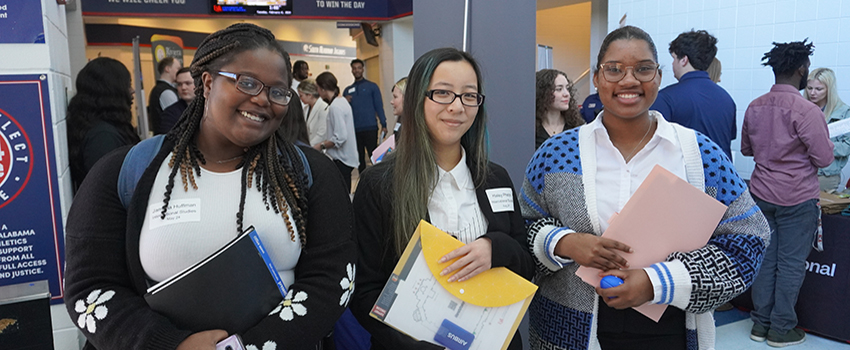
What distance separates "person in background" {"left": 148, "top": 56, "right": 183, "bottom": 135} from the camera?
4.17 meters

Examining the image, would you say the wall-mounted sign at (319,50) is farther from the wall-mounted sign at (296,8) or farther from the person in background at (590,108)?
the person in background at (590,108)

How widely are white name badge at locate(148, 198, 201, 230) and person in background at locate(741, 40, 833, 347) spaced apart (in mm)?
3316

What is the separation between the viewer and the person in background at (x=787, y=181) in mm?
3131

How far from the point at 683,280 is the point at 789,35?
4.75m

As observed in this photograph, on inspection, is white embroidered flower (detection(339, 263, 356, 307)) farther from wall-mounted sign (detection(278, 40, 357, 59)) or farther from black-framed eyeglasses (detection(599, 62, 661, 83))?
wall-mounted sign (detection(278, 40, 357, 59))

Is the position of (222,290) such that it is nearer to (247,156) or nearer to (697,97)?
(247,156)

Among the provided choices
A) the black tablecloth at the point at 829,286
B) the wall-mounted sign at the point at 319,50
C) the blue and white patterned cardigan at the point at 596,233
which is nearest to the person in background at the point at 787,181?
the black tablecloth at the point at 829,286

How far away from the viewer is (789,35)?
491 centimetres

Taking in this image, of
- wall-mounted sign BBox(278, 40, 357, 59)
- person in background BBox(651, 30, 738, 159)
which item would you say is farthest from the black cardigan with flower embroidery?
wall-mounted sign BBox(278, 40, 357, 59)

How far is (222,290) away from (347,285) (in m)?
0.29

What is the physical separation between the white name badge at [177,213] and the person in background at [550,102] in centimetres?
253

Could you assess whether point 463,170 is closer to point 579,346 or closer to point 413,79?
point 413,79

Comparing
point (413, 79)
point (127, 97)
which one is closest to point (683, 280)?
point (413, 79)

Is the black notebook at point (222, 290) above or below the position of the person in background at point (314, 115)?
below
